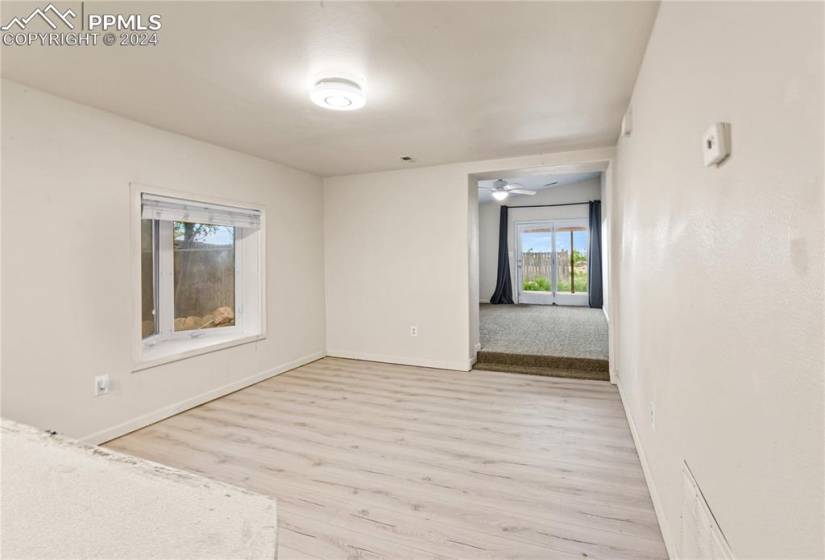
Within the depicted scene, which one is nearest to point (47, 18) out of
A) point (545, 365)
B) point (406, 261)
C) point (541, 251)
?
point (406, 261)

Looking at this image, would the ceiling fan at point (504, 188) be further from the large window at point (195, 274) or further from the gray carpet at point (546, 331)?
the large window at point (195, 274)

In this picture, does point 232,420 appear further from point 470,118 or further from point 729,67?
point 729,67

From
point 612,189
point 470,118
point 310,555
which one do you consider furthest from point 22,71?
point 612,189

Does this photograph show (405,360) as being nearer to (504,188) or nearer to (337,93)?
(337,93)

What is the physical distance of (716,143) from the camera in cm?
100

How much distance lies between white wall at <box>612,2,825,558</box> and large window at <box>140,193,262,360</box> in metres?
3.42

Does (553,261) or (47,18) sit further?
(553,261)

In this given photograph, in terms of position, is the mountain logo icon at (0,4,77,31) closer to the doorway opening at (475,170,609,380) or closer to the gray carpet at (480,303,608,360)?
the gray carpet at (480,303,608,360)

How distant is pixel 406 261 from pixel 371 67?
2639 millimetres

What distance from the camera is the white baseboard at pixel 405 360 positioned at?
436cm

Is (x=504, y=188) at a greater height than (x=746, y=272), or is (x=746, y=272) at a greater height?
(x=504, y=188)

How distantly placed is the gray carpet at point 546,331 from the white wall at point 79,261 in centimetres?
335

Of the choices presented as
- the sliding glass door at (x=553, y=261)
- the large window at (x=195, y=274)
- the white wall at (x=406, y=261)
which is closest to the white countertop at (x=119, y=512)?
the large window at (x=195, y=274)

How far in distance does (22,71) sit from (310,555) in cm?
292
